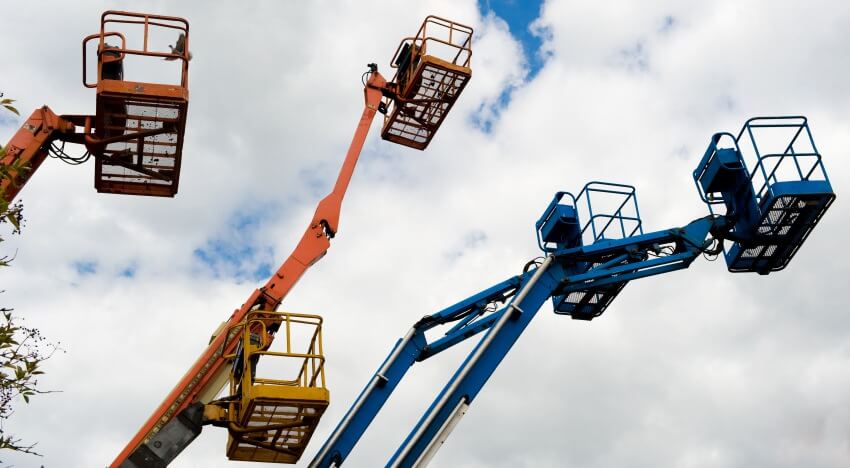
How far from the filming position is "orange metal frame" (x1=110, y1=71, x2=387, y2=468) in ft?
49.5

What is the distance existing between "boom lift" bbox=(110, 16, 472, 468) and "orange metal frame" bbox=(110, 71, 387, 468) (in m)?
0.02

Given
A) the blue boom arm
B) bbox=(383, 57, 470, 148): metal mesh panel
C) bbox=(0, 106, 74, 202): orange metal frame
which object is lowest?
bbox=(0, 106, 74, 202): orange metal frame

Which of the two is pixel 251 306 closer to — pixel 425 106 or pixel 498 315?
pixel 498 315

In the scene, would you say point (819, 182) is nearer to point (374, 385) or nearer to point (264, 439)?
point (374, 385)

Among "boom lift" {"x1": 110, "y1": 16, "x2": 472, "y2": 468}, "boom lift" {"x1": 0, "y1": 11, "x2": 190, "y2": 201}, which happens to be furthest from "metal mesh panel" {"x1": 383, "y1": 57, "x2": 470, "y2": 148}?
"boom lift" {"x1": 0, "y1": 11, "x2": 190, "y2": 201}

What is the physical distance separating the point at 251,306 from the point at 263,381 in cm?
247

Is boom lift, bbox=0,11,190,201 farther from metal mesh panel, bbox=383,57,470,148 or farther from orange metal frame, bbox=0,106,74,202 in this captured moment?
metal mesh panel, bbox=383,57,470,148

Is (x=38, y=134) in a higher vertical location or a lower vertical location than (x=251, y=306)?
lower

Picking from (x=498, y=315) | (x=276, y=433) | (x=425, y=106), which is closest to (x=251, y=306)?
(x=276, y=433)

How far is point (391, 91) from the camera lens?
19.2 metres

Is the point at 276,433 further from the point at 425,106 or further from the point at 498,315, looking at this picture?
the point at 425,106

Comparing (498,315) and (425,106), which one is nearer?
(498,315)

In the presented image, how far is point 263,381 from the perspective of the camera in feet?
44.4

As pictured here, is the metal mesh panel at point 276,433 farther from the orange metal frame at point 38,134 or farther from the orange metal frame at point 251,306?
the orange metal frame at point 38,134
